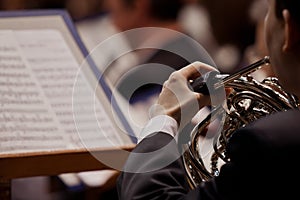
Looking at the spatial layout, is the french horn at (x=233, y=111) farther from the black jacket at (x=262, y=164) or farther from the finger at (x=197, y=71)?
the black jacket at (x=262, y=164)

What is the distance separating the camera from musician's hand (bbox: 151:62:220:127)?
125 centimetres

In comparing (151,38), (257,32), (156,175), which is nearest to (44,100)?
(156,175)

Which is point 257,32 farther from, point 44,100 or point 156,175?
point 156,175

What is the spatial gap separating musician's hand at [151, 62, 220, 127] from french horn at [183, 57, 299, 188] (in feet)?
0.07

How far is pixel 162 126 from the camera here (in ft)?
3.97

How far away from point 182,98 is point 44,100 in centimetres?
54

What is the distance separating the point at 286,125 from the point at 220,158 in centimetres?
32

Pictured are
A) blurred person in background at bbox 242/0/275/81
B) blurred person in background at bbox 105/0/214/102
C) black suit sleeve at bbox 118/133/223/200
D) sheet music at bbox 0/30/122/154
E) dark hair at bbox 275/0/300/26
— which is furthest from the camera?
blurred person in background at bbox 242/0/275/81

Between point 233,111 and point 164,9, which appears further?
point 164,9

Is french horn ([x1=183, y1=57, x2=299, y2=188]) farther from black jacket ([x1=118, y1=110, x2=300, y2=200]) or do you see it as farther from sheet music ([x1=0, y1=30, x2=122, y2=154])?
sheet music ([x1=0, y1=30, x2=122, y2=154])

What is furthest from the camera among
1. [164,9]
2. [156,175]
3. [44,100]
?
[164,9]

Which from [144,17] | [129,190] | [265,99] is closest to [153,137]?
[129,190]

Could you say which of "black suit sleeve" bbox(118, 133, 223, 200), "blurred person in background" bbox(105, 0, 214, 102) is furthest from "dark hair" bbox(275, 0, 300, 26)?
"blurred person in background" bbox(105, 0, 214, 102)

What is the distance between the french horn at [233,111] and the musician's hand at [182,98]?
2cm
